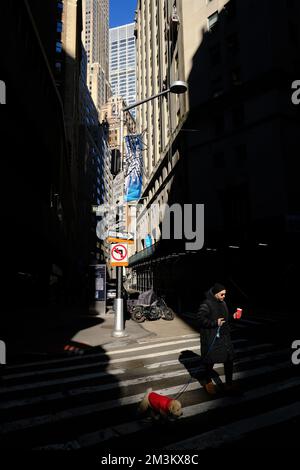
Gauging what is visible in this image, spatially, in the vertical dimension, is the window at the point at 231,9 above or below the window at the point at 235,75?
above

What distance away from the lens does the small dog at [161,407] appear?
183 inches

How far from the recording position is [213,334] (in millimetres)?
5938

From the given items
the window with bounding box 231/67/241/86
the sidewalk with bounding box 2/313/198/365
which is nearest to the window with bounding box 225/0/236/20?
the window with bounding box 231/67/241/86

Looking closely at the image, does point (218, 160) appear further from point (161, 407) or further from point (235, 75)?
point (161, 407)

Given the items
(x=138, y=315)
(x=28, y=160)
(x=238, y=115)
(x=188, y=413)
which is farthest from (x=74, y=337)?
(x=238, y=115)

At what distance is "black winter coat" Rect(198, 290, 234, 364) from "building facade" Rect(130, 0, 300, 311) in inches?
625

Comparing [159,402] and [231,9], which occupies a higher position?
[231,9]

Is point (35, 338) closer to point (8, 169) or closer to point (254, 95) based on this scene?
point (8, 169)

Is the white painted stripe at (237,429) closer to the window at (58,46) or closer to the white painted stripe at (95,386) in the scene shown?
the white painted stripe at (95,386)

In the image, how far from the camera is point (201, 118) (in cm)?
3353

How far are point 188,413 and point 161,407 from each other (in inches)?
26.9

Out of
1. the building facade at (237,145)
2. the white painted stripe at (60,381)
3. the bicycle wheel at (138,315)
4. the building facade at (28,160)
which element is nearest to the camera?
the white painted stripe at (60,381)

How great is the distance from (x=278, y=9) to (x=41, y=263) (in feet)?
89.2

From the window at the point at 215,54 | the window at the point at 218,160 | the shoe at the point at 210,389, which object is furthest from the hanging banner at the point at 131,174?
the window at the point at 215,54
